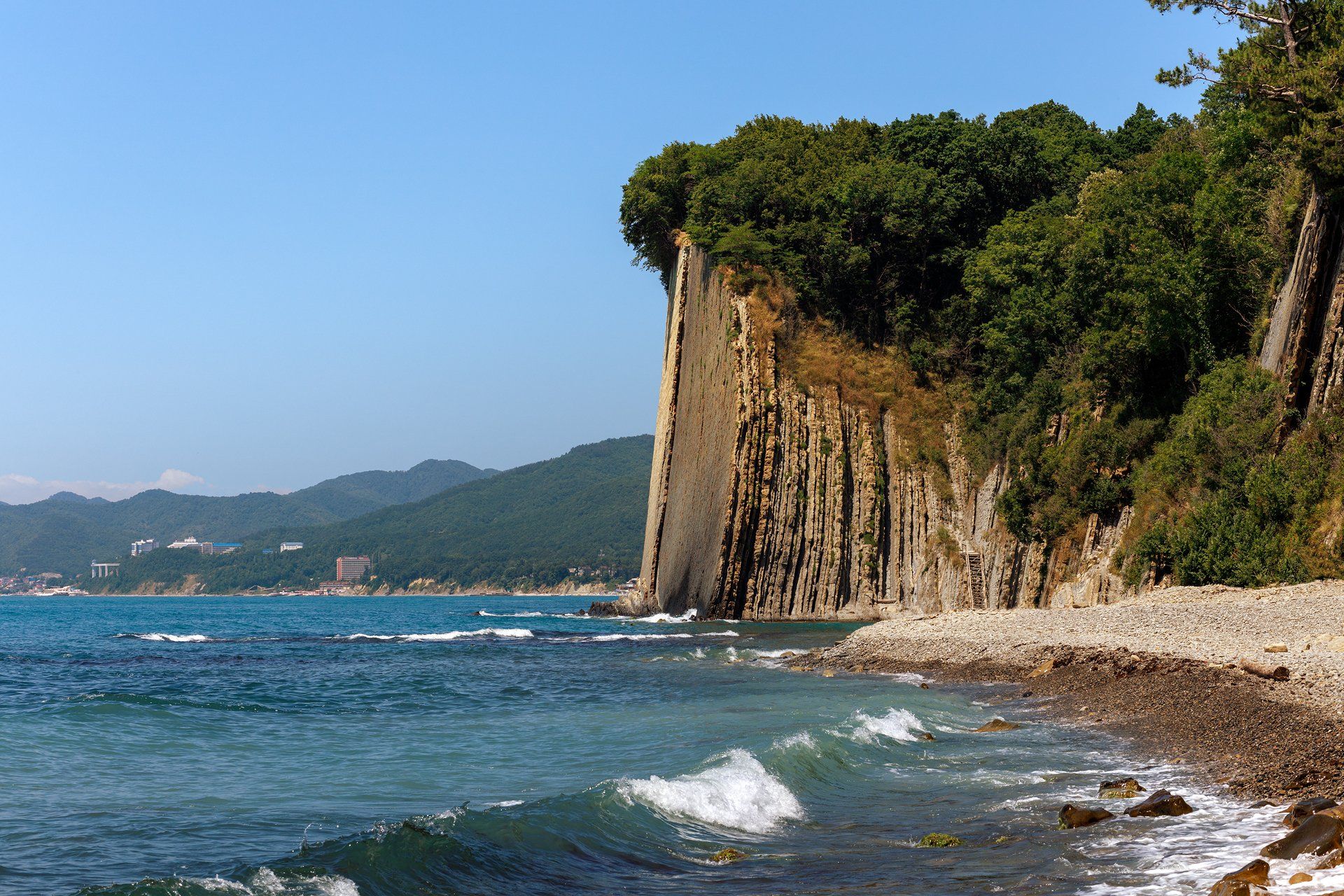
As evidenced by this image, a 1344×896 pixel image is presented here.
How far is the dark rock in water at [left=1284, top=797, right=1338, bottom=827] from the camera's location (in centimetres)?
892

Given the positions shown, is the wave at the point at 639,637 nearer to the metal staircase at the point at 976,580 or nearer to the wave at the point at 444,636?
the wave at the point at 444,636

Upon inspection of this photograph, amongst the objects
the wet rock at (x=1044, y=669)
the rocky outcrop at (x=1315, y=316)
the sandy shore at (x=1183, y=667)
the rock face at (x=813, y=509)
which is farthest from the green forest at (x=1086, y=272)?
the wet rock at (x=1044, y=669)

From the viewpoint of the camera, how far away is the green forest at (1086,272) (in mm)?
26219

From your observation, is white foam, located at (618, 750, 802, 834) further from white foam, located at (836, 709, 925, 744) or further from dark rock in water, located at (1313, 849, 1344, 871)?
dark rock in water, located at (1313, 849, 1344, 871)

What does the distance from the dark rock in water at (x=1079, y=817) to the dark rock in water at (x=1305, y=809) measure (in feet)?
5.12

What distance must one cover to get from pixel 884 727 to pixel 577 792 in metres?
5.75

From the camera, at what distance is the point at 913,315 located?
2239 inches

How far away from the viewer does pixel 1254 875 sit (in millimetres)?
7684

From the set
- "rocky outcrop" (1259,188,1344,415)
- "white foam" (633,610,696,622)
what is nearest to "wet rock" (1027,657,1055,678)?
"rocky outcrop" (1259,188,1344,415)

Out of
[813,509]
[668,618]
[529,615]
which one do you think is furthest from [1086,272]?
[529,615]

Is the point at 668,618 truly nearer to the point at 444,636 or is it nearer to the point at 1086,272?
the point at 444,636

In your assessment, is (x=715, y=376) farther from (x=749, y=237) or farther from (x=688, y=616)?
(x=688, y=616)

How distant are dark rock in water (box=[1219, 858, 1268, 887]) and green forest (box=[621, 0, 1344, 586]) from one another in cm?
1929

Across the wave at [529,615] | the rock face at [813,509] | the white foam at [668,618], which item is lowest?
the wave at [529,615]
